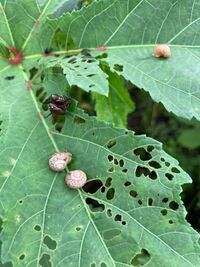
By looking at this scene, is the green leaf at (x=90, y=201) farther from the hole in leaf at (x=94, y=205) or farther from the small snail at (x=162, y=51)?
the small snail at (x=162, y=51)

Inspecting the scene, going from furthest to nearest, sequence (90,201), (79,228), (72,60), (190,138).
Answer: (190,138) → (72,60) → (90,201) → (79,228)

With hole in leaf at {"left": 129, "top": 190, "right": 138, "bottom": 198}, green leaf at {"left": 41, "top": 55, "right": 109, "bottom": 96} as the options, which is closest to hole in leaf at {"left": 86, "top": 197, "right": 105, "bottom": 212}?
hole in leaf at {"left": 129, "top": 190, "right": 138, "bottom": 198}

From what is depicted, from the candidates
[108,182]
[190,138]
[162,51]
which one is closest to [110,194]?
[108,182]

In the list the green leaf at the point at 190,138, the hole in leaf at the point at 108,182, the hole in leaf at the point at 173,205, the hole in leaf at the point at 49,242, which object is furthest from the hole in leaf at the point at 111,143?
the green leaf at the point at 190,138

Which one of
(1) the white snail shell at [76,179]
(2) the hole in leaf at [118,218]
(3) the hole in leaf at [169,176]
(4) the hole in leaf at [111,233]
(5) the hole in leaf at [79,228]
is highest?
(1) the white snail shell at [76,179]

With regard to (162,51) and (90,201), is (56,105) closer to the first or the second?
(90,201)

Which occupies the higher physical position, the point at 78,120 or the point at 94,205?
the point at 78,120
